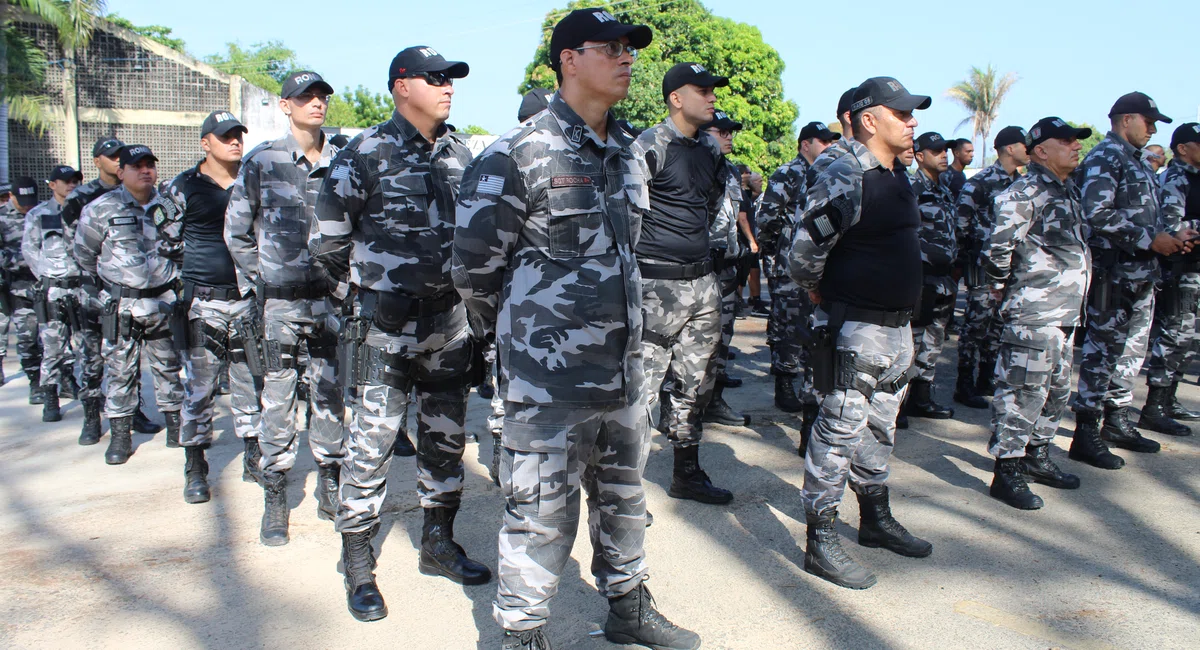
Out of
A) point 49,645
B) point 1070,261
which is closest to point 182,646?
point 49,645

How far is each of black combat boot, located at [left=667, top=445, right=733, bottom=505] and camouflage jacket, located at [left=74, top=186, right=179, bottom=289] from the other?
378cm

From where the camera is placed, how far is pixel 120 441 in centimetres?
571

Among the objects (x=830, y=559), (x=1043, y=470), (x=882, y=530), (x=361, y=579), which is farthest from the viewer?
(x=1043, y=470)

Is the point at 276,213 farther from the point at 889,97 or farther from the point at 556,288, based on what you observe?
the point at 889,97

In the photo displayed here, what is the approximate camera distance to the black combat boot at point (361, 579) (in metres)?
3.40

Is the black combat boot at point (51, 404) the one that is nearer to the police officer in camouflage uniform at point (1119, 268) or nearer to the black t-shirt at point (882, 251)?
the black t-shirt at point (882, 251)

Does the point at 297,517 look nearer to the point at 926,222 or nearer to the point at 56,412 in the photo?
the point at 56,412

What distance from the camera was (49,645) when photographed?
323 cm

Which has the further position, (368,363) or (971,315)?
(971,315)

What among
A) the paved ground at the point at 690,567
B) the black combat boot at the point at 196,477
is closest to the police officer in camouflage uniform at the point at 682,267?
the paved ground at the point at 690,567

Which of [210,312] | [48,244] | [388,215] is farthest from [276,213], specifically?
[48,244]

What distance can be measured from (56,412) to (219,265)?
326 cm

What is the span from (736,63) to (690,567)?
82.3 feet

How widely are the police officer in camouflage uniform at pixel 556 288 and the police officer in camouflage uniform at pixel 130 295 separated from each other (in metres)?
3.80
